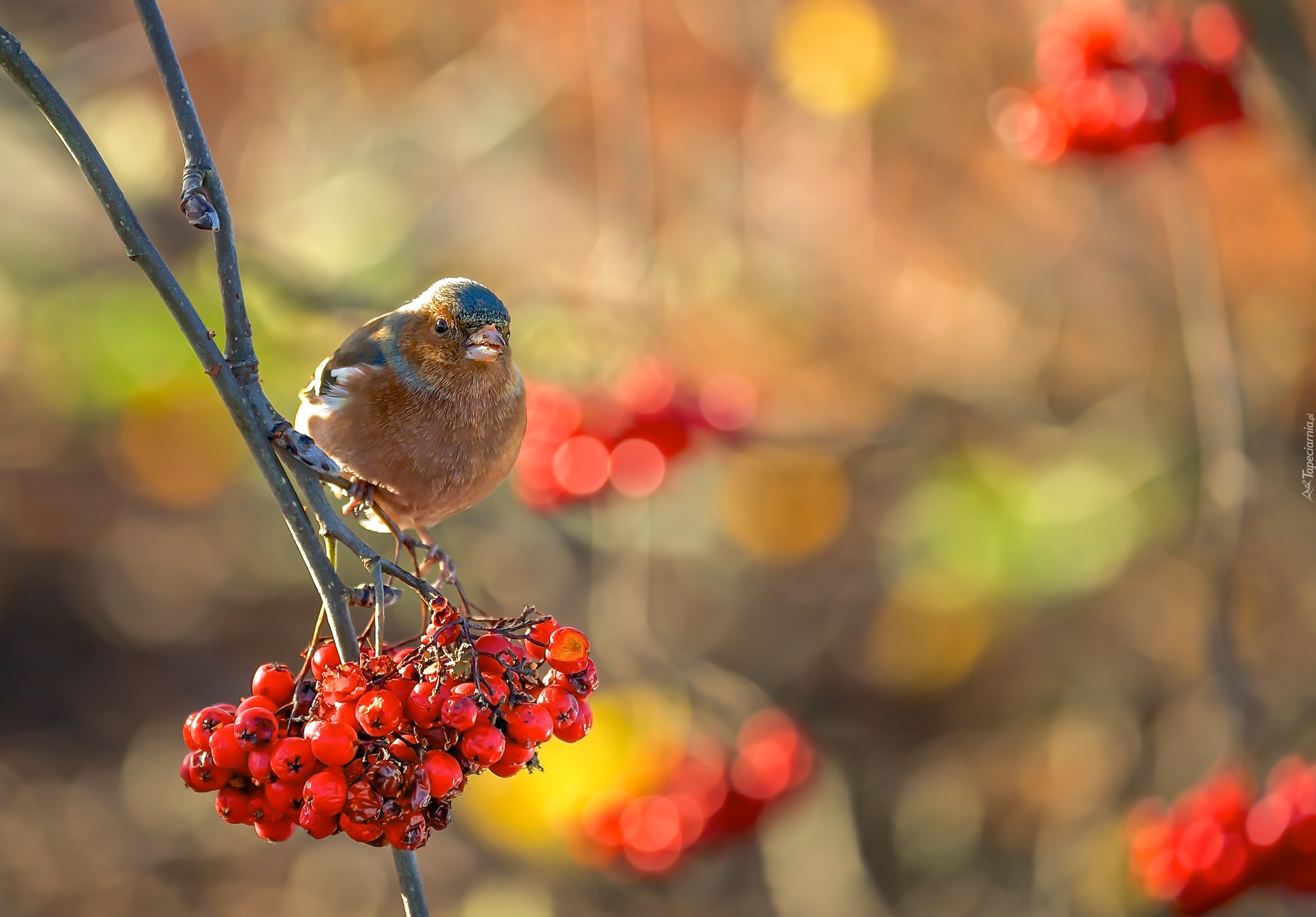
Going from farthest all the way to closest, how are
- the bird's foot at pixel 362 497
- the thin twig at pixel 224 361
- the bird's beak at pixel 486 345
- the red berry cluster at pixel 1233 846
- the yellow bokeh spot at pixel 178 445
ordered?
the yellow bokeh spot at pixel 178 445
the red berry cluster at pixel 1233 846
the bird's beak at pixel 486 345
the bird's foot at pixel 362 497
the thin twig at pixel 224 361

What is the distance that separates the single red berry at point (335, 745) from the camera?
1.25 m

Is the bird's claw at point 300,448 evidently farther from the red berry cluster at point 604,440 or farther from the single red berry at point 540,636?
the red berry cluster at point 604,440

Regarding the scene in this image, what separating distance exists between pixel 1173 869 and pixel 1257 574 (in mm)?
2717

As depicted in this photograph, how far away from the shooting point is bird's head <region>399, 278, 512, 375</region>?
2.16m

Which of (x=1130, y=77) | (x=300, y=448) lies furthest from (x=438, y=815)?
(x=1130, y=77)

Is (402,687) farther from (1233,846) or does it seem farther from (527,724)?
(1233,846)

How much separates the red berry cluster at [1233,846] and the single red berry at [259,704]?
2.53 metres

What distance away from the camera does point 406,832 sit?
4.06ft

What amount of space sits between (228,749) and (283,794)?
86 mm

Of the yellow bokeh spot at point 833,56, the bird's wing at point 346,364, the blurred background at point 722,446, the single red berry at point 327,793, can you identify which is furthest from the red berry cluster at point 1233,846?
the yellow bokeh spot at point 833,56

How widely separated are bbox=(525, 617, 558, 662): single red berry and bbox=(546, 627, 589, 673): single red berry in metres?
0.02

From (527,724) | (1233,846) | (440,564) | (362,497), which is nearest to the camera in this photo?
(527,724)

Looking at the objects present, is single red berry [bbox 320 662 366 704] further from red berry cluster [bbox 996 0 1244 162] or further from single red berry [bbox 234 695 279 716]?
red berry cluster [bbox 996 0 1244 162]

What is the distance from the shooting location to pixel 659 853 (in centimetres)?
329
